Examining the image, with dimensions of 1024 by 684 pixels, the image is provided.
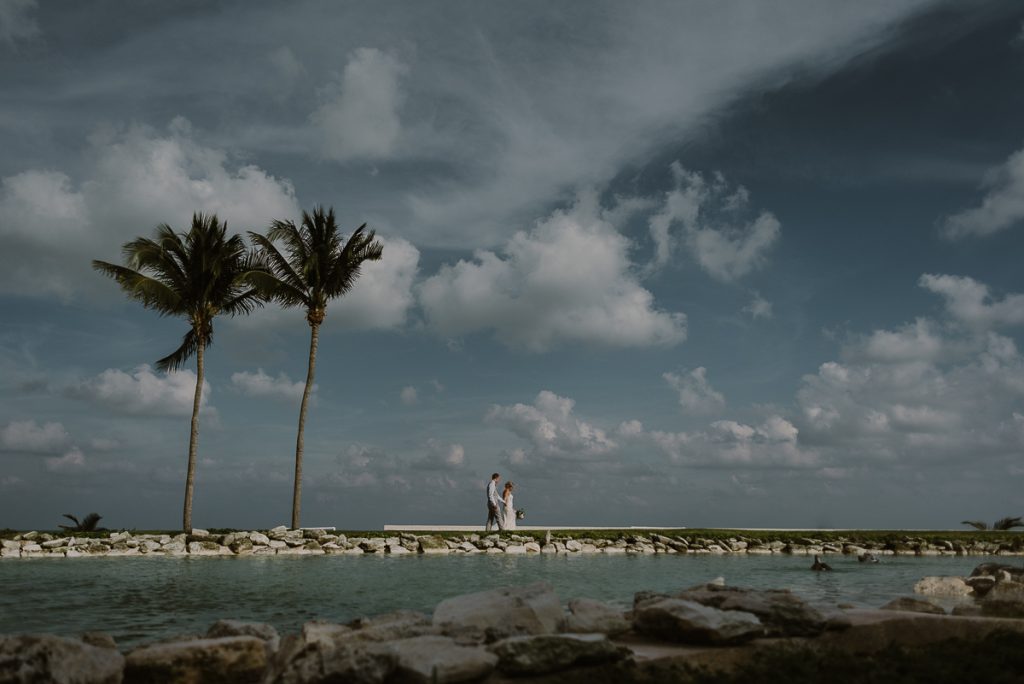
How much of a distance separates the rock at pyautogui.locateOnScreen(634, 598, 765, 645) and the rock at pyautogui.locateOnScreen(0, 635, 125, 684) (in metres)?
4.97

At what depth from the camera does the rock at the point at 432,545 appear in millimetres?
26000

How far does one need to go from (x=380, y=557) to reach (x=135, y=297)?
1555cm

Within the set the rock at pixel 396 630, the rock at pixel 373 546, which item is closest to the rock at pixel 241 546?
the rock at pixel 373 546

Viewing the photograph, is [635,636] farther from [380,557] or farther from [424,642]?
[380,557]

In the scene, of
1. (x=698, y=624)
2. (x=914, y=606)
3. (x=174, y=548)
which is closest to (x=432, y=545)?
(x=174, y=548)

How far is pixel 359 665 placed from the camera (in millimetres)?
5957

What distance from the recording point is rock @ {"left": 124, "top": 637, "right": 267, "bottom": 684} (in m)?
6.65

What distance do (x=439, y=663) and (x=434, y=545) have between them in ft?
68.5

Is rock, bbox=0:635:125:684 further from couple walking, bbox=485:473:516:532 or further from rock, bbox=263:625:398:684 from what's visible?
couple walking, bbox=485:473:516:532

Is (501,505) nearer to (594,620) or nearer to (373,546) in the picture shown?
(373,546)

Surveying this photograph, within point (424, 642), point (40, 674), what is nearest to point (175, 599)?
point (40, 674)

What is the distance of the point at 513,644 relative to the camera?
637 cm

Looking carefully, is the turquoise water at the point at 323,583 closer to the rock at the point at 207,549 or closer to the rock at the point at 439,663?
the rock at the point at 207,549

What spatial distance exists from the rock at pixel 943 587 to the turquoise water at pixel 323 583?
410 millimetres
